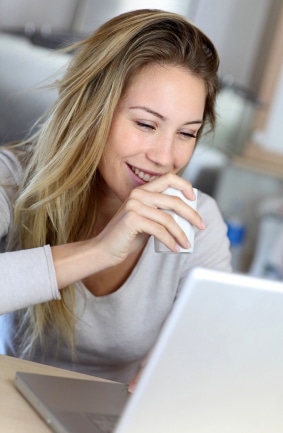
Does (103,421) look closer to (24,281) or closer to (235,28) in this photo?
(24,281)

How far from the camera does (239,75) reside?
3279 mm

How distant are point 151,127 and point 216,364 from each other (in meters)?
→ 0.61

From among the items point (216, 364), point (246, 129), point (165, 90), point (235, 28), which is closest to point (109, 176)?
point (165, 90)

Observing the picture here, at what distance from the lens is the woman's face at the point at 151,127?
4.34 feet

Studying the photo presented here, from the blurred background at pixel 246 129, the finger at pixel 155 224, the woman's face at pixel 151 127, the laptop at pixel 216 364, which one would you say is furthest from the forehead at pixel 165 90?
the blurred background at pixel 246 129

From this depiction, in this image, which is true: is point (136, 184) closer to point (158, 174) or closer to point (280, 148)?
point (158, 174)

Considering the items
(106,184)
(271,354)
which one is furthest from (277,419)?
(106,184)

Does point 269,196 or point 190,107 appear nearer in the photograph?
point 190,107

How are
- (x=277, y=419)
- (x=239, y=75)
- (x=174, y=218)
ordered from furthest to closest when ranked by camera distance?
1. (x=239, y=75)
2. (x=174, y=218)
3. (x=277, y=419)

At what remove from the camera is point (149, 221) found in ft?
3.90

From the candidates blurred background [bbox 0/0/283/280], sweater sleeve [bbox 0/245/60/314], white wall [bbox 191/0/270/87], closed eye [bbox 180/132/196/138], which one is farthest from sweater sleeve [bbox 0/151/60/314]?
white wall [bbox 191/0/270/87]

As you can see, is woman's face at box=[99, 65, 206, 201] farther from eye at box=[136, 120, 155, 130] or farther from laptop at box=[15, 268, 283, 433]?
laptop at box=[15, 268, 283, 433]

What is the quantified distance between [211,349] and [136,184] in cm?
61

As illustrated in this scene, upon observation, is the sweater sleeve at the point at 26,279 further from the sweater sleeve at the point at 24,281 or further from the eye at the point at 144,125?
the eye at the point at 144,125
